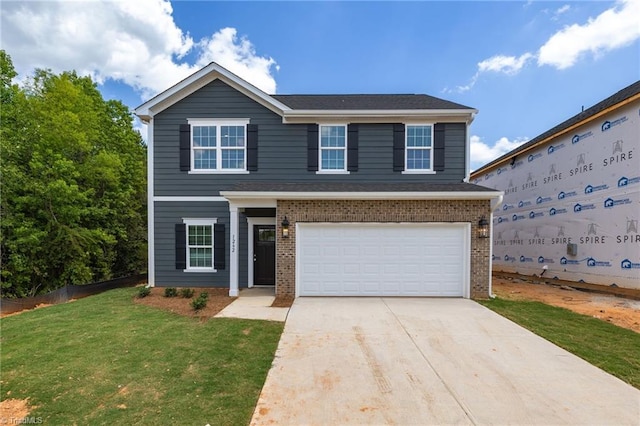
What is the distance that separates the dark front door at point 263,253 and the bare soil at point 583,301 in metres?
7.10

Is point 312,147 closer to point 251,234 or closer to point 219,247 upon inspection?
point 251,234

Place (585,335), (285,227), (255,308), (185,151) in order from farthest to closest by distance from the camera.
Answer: (185,151) < (285,227) < (255,308) < (585,335)

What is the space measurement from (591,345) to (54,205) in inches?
635

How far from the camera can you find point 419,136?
30.1 ft

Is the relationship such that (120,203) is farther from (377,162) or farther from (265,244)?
(377,162)

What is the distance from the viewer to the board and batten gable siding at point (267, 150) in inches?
358

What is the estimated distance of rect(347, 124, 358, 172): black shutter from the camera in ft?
30.1

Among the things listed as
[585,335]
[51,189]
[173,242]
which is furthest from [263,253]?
[51,189]

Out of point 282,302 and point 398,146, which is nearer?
point 282,302

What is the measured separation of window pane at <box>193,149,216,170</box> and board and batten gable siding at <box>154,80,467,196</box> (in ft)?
1.05

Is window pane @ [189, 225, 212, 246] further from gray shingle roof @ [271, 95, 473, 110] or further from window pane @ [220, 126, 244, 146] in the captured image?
gray shingle roof @ [271, 95, 473, 110]

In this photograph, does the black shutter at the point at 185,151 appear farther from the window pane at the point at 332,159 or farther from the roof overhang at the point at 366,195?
the window pane at the point at 332,159

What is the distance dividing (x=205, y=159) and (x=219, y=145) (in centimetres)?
65

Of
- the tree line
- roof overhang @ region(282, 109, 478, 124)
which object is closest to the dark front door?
roof overhang @ region(282, 109, 478, 124)
